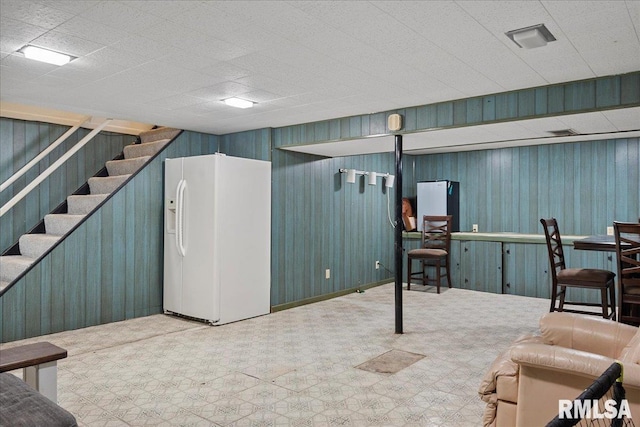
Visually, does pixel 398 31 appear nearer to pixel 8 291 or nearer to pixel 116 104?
pixel 116 104

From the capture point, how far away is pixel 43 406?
72.3 inches

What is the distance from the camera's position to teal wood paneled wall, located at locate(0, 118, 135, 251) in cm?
503

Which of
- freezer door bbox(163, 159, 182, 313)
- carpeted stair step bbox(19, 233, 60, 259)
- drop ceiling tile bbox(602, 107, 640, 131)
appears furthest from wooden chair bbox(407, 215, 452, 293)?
carpeted stair step bbox(19, 233, 60, 259)

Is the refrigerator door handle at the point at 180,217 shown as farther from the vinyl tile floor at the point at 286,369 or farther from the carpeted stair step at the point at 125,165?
the vinyl tile floor at the point at 286,369

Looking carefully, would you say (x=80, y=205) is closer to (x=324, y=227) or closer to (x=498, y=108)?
(x=324, y=227)

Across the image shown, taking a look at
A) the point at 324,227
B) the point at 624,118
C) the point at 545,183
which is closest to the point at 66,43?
the point at 324,227

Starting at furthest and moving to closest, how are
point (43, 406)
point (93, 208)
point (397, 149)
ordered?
1. point (93, 208)
2. point (397, 149)
3. point (43, 406)

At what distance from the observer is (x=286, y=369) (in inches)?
140

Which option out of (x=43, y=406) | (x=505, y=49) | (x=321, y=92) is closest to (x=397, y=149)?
(x=321, y=92)

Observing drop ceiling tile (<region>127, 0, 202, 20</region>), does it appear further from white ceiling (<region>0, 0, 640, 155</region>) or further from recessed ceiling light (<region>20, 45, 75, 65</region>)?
recessed ceiling light (<region>20, 45, 75, 65</region>)

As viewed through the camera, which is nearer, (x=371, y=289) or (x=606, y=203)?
(x=606, y=203)

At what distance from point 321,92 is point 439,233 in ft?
13.3

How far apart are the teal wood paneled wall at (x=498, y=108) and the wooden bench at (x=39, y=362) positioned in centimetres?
353

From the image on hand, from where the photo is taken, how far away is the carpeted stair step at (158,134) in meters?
5.75
